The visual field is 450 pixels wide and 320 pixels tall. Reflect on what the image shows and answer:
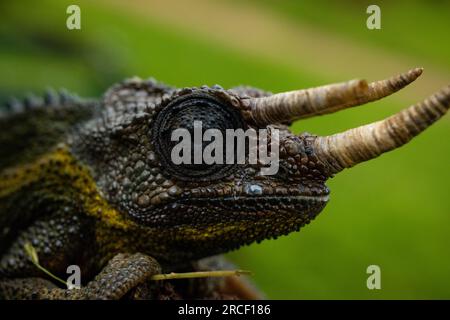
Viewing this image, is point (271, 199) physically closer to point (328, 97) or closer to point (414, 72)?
point (328, 97)

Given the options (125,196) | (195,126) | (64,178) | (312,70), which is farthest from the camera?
(312,70)

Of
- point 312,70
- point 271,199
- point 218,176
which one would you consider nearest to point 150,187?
point 218,176

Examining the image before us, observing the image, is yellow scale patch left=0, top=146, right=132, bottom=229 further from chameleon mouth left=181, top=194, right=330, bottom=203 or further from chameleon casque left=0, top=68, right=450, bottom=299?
chameleon mouth left=181, top=194, right=330, bottom=203

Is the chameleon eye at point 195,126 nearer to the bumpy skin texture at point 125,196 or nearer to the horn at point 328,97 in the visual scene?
the bumpy skin texture at point 125,196

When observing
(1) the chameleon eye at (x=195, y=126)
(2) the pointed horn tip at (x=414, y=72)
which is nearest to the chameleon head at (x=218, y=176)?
(1) the chameleon eye at (x=195, y=126)

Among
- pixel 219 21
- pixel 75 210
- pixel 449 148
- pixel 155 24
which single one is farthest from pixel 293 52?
pixel 75 210
